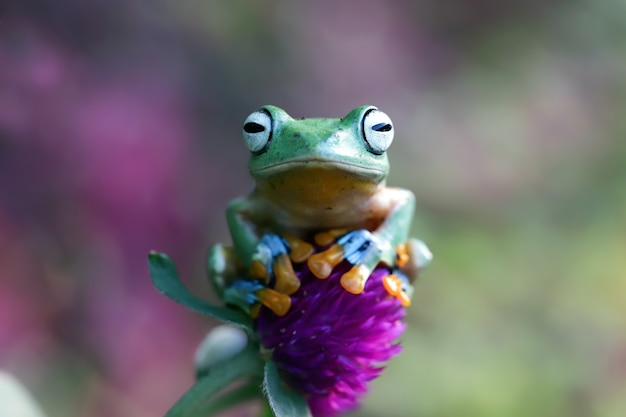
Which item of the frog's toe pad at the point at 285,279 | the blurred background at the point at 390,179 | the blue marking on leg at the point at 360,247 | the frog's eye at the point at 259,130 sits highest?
the blurred background at the point at 390,179

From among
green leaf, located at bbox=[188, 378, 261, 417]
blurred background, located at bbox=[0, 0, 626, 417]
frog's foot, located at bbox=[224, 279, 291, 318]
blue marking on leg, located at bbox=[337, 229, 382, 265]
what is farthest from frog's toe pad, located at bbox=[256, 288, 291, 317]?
blurred background, located at bbox=[0, 0, 626, 417]

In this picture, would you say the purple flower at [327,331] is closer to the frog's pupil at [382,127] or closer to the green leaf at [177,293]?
the green leaf at [177,293]

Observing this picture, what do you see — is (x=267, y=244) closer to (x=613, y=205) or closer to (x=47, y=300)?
(x=47, y=300)

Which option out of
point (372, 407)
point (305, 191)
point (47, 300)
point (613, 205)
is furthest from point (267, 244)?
point (613, 205)

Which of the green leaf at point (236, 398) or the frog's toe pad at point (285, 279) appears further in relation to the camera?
the green leaf at point (236, 398)

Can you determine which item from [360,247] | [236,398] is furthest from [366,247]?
[236,398]

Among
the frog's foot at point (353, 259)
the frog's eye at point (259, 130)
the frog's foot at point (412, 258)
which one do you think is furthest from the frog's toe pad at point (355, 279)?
the frog's eye at point (259, 130)
